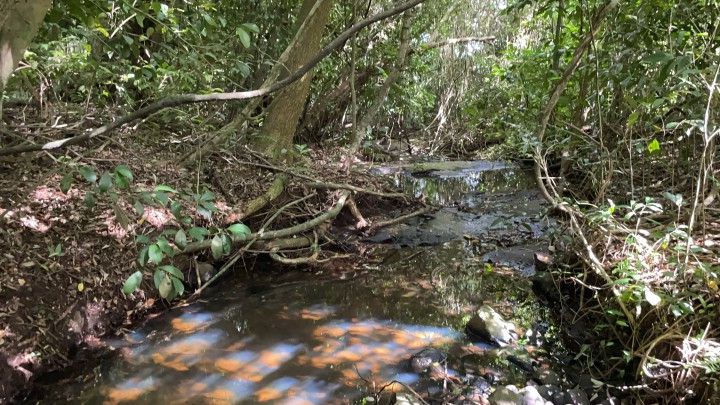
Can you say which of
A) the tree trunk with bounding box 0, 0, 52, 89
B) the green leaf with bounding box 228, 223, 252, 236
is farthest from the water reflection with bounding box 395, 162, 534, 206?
the tree trunk with bounding box 0, 0, 52, 89

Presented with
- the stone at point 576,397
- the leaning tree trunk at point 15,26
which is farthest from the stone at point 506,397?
the leaning tree trunk at point 15,26

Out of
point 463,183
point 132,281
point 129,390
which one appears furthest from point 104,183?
point 463,183

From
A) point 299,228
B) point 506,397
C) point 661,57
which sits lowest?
point 506,397

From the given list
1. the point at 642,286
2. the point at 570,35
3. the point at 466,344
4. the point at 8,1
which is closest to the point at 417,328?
the point at 466,344

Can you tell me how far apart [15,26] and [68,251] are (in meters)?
2.10

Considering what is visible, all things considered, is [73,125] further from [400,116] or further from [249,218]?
[400,116]

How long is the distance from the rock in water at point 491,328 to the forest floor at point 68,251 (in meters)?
2.15

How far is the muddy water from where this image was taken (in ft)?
9.52

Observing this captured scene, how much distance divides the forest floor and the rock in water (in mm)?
2146

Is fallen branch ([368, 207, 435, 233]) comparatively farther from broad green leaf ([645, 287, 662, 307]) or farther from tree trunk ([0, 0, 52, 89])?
tree trunk ([0, 0, 52, 89])

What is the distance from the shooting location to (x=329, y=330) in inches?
144

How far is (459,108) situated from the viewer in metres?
13.4

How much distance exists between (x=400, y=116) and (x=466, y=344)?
1084 cm

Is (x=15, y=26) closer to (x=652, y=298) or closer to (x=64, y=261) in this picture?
(x=64, y=261)
